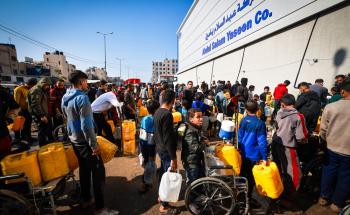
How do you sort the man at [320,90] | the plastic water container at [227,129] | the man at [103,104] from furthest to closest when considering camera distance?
the man at [320,90], the man at [103,104], the plastic water container at [227,129]

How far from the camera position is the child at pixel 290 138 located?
121 inches

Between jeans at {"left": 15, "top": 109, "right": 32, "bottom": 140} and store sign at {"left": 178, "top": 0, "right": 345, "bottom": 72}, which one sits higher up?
store sign at {"left": 178, "top": 0, "right": 345, "bottom": 72}

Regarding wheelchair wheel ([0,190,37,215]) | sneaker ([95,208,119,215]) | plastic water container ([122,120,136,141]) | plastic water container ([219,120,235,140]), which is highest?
plastic water container ([219,120,235,140])

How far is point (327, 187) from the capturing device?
3.07 metres

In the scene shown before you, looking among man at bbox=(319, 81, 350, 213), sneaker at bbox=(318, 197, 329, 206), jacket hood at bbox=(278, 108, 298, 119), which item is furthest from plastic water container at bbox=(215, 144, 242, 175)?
sneaker at bbox=(318, 197, 329, 206)

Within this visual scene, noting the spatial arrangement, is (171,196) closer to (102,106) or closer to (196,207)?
(196,207)

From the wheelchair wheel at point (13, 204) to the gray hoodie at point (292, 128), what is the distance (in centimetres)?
398

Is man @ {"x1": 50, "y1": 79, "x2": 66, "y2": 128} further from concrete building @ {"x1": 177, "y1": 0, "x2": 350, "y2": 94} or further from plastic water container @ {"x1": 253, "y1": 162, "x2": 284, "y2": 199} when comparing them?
concrete building @ {"x1": 177, "y1": 0, "x2": 350, "y2": 94}

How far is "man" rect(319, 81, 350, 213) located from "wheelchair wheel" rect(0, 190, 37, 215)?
178 inches

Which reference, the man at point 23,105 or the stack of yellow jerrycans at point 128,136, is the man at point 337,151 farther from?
the man at point 23,105

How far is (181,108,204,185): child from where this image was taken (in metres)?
2.76

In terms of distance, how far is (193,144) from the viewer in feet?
9.04

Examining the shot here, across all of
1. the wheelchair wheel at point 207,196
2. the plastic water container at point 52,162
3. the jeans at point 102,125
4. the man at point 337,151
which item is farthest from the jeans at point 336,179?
the jeans at point 102,125

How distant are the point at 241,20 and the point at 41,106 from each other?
14726 millimetres
